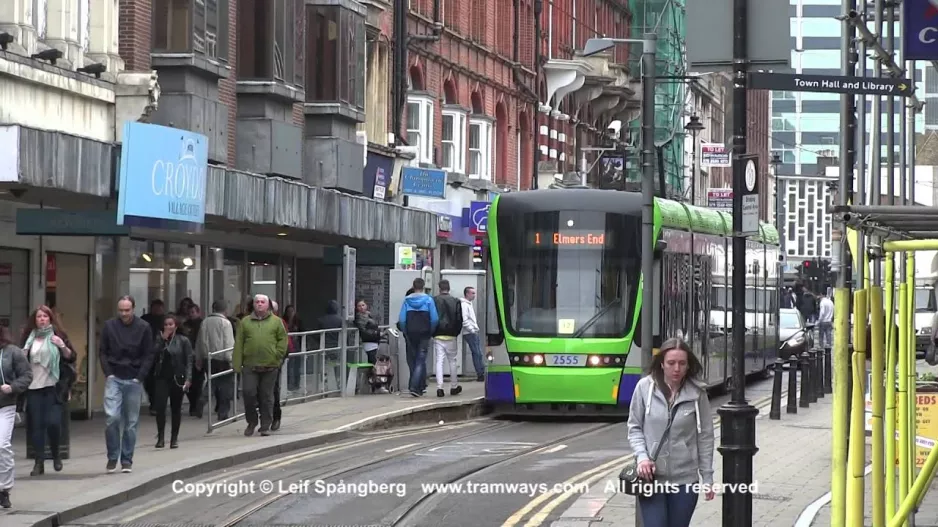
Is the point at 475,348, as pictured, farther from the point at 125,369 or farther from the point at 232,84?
the point at 125,369

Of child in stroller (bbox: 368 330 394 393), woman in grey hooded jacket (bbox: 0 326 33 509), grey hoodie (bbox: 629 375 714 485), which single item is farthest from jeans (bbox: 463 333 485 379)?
grey hoodie (bbox: 629 375 714 485)

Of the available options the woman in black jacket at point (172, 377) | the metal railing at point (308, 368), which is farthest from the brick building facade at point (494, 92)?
the woman in black jacket at point (172, 377)

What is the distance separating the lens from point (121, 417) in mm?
18531

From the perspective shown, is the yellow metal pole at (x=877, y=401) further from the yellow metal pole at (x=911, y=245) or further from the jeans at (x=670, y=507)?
the jeans at (x=670, y=507)

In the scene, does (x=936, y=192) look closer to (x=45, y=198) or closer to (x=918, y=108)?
(x=918, y=108)

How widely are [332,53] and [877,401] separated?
1040 inches

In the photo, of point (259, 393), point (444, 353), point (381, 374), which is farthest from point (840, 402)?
point (381, 374)

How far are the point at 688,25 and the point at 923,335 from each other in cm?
3867

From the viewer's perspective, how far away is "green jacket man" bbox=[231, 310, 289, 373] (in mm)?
22266

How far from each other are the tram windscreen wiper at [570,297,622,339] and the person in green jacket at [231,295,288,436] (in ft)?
16.9

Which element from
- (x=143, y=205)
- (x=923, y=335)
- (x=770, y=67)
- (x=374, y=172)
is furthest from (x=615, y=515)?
(x=923, y=335)

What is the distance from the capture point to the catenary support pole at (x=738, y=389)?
39.4ft

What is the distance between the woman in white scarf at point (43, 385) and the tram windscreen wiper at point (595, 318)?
9.60 m

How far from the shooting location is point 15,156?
749 inches
